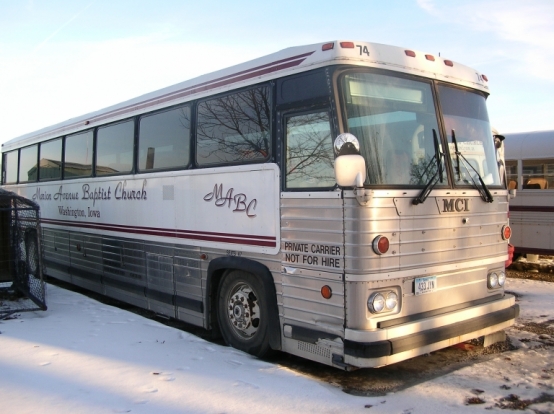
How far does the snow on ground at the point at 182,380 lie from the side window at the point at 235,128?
2.15m

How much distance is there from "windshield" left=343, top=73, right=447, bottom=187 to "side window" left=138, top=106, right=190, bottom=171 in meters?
2.70

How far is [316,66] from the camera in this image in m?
5.20

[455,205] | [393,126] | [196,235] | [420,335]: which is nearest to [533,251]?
[455,205]

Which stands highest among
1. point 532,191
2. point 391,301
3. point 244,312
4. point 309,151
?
point 309,151

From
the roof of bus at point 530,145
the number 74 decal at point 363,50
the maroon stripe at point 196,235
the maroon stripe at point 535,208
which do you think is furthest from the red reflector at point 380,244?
the roof of bus at point 530,145

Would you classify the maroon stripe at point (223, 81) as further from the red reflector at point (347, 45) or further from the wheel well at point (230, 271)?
the wheel well at point (230, 271)

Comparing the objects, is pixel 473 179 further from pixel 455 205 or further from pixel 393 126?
pixel 393 126

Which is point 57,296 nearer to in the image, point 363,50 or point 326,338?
point 326,338

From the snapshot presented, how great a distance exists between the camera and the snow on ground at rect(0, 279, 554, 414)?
4.39 metres

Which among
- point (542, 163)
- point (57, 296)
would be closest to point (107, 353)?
point (57, 296)

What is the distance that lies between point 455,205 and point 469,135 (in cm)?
91

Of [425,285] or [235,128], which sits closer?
[425,285]

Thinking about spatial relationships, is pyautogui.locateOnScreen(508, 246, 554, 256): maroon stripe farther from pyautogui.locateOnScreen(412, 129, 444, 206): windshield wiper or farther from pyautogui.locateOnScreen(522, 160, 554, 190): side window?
pyautogui.locateOnScreen(412, 129, 444, 206): windshield wiper

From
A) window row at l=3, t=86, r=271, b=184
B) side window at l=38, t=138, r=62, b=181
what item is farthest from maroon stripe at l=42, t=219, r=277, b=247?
side window at l=38, t=138, r=62, b=181
